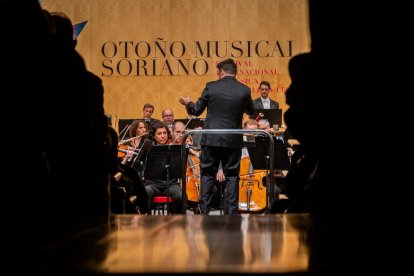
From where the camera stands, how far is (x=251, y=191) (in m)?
7.60

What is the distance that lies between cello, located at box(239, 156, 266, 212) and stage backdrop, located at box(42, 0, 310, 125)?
4.81 meters

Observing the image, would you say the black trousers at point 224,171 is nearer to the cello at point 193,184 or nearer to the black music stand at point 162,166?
the black music stand at point 162,166

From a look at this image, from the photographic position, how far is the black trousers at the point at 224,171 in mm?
6863

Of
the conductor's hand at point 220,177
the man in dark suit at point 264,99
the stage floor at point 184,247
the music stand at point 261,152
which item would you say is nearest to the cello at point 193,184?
the conductor's hand at point 220,177

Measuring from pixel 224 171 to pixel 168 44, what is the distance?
19.5 feet

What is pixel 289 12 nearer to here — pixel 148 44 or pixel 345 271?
pixel 148 44

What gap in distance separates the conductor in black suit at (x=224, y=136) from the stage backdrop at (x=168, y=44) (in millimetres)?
5262

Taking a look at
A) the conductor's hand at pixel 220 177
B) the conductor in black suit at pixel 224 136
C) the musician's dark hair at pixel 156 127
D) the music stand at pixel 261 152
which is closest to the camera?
the music stand at pixel 261 152

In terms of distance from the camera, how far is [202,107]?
276 inches

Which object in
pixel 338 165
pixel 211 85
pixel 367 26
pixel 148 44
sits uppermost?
pixel 148 44

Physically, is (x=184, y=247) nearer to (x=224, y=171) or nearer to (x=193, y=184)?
(x=224, y=171)

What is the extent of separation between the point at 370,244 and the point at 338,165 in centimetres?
60

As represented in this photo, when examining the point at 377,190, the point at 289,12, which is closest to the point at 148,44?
→ the point at 289,12

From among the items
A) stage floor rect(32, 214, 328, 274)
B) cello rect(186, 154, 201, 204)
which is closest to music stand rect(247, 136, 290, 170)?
cello rect(186, 154, 201, 204)
